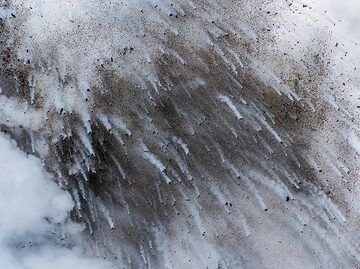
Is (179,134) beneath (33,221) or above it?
above

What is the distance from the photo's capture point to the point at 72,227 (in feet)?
41.6

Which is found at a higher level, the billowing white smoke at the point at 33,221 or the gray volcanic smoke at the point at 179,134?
the gray volcanic smoke at the point at 179,134

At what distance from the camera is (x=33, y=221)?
41.2ft

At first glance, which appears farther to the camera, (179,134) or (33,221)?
(179,134)

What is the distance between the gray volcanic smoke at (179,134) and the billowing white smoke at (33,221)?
30 millimetres

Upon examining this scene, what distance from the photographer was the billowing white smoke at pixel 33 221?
40.3 ft

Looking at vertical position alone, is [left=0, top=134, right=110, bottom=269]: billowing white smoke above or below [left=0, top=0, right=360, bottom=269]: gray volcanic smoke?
below

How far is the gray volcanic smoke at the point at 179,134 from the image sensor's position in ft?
41.2

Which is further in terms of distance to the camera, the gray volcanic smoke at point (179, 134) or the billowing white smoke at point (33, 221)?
the gray volcanic smoke at point (179, 134)

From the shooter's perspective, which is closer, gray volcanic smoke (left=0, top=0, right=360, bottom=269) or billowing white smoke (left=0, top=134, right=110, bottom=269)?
billowing white smoke (left=0, top=134, right=110, bottom=269)

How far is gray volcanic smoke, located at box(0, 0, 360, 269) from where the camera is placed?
41.2 feet

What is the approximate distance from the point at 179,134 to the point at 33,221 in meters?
4.39

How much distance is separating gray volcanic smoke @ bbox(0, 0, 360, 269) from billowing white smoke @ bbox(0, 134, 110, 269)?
30mm

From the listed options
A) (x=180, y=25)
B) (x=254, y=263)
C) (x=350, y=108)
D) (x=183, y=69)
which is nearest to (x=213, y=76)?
(x=183, y=69)
